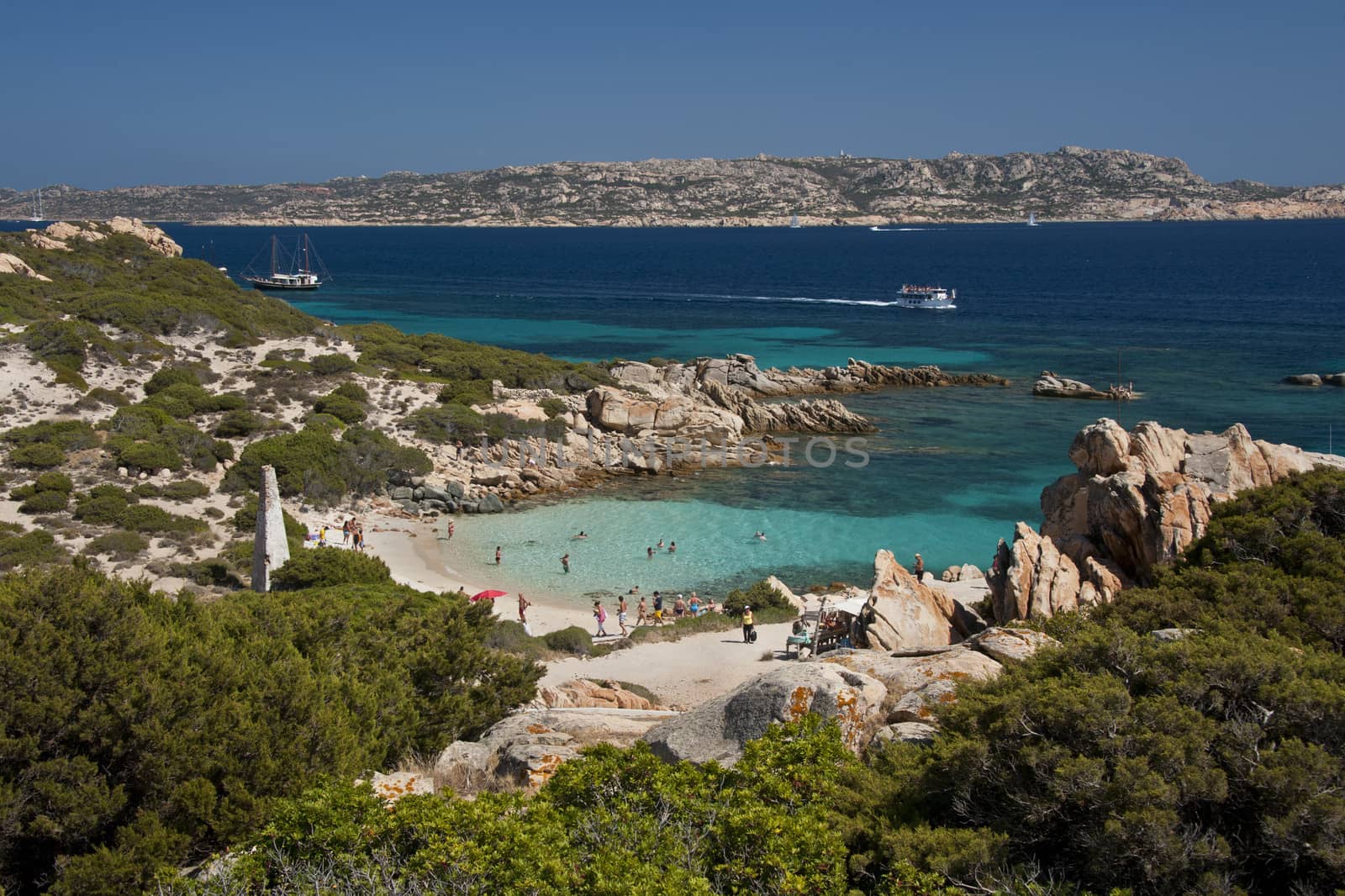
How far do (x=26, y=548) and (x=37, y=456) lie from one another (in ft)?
22.3

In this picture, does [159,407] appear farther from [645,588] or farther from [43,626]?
[43,626]

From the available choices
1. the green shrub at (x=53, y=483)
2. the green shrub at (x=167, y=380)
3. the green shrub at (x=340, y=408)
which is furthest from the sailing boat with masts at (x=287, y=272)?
the green shrub at (x=53, y=483)

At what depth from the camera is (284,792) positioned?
805 cm

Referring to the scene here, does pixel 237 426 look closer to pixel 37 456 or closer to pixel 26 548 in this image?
pixel 37 456

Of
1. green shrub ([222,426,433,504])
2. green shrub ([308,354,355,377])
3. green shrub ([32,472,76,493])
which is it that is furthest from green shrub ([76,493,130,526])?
green shrub ([308,354,355,377])

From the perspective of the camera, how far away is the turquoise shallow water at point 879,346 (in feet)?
96.8

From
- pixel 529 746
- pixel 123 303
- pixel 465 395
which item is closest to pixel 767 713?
pixel 529 746

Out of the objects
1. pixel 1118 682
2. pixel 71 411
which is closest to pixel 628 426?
pixel 71 411

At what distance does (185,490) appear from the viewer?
90.1ft

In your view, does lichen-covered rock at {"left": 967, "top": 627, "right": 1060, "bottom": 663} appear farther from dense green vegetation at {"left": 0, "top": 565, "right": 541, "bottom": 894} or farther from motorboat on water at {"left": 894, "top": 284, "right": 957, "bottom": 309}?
motorboat on water at {"left": 894, "top": 284, "right": 957, "bottom": 309}

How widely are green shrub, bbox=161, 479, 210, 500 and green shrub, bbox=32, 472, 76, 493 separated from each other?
2.28 metres

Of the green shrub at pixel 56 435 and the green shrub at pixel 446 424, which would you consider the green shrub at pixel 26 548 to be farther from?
the green shrub at pixel 446 424

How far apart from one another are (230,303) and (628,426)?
85.3ft

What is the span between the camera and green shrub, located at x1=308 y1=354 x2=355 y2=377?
41438 mm
